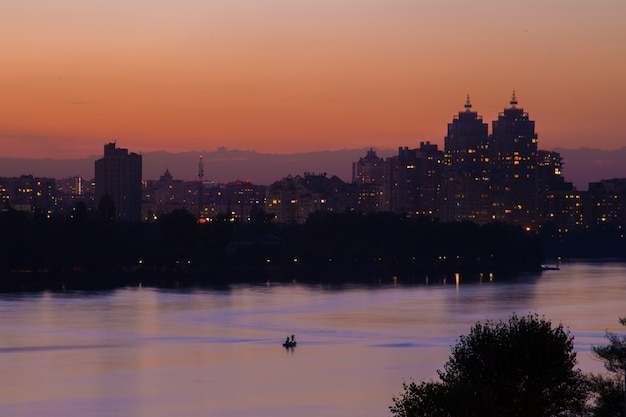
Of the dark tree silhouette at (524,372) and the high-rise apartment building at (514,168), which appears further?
the high-rise apartment building at (514,168)

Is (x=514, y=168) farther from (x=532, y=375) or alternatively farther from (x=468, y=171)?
(x=532, y=375)

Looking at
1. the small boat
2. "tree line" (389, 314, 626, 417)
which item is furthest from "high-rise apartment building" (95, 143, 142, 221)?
"tree line" (389, 314, 626, 417)

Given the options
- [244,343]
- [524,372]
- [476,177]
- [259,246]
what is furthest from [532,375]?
[476,177]

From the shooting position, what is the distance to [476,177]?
430 feet

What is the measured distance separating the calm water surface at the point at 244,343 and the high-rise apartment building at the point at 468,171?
7536cm

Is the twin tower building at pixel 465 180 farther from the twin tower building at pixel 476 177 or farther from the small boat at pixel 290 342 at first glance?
the small boat at pixel 290 342

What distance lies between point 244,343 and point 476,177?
10086 centimetres

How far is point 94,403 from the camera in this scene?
22734mm

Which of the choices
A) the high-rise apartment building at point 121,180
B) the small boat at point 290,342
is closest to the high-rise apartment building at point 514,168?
the high-rise apartment building at point 121,180

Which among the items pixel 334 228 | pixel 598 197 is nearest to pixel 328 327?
pixel 334 228

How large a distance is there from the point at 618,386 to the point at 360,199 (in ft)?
419

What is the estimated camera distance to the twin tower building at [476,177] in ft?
417

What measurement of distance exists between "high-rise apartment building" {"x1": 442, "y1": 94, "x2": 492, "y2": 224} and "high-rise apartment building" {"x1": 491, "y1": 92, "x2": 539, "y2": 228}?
895 millimetres

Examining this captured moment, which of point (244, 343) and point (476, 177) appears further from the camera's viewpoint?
point (476, 177)
